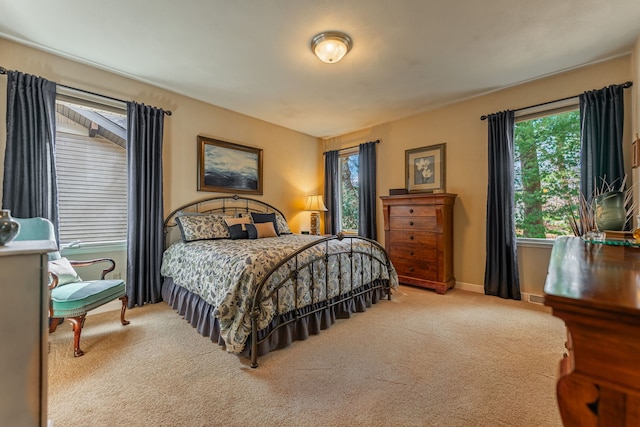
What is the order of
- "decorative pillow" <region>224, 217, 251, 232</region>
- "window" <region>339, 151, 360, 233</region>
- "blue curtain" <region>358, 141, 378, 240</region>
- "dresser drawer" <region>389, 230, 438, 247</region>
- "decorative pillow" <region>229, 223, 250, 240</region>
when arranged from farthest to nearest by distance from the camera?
"window" <region>339, 151, 360, 233</region> → "blue curtain" <region>358, 141, 378, 240</region> → "dresser drawer" <region>389, 230, 438, 247</region> → "decorative pillow" <region>224, 217, 251, 232</region> → "decorative pillow" <region>229, 223, 250, 240</region>

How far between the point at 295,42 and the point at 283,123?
2.29 meters

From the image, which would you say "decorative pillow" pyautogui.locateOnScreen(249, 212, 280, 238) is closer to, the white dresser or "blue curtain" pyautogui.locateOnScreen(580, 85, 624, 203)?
the white dresser

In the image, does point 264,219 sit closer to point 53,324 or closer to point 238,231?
point 238,231

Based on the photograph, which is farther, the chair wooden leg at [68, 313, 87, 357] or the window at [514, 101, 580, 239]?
the window at [514, 101, 580, 239]

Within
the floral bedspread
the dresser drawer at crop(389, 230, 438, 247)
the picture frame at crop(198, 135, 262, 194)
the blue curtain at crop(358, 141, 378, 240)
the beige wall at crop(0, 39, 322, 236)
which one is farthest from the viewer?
the blue curtain at crop(358, 141, 378, 240)

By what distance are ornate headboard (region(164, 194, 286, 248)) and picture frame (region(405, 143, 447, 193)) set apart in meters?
2.32

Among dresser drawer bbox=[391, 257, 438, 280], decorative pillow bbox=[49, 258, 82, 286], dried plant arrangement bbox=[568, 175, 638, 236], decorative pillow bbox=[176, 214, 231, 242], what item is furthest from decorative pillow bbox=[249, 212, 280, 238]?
dried plant arrangement bbox=[568, 175, 638, 236]

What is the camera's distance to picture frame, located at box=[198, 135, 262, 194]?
385cm

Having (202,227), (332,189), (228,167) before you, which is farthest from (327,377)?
(332,189)

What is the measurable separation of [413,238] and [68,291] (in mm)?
3801

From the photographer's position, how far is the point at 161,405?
1.55 m

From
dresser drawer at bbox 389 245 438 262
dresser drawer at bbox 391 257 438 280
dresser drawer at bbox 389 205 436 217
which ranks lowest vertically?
dresser drawer at bbox 391 257 438 280

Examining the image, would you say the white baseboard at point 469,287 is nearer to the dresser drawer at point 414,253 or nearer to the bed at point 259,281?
the dresser drawer at point 414,253

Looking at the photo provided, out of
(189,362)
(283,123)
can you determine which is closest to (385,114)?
(283,123)
